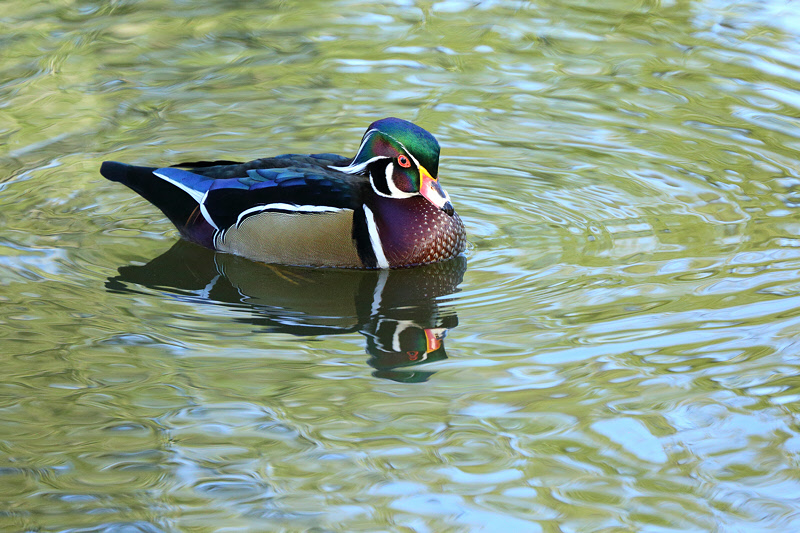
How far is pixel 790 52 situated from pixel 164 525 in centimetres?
736

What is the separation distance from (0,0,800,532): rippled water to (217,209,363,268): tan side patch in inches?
5.6

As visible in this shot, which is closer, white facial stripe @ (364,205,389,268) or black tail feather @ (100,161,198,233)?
white facial stripe @ (364,205,389,268)

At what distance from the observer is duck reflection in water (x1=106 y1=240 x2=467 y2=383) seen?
5543 millimetres

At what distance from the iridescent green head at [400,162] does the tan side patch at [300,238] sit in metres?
0.31

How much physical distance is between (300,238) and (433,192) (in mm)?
813

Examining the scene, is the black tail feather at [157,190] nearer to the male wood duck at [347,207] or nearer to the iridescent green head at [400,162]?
the male wood duck at [347,207]

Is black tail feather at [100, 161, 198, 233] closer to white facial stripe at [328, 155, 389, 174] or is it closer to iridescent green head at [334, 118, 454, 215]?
white facial stripe at [328, 155, 389, 174]

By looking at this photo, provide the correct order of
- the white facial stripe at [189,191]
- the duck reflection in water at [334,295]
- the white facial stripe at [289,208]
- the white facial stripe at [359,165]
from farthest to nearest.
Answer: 1. the white facial stripe at [189,191]
2. the white facial stripe at [359,165]
3. the white facial stripe at [289,208]
4. the duck reflection in water at [334,295]

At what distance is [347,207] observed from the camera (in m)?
6.41

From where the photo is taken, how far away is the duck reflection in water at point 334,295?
5.54 m

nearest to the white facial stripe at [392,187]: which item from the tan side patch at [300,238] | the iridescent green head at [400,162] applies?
the iridescent green head at [400,162]

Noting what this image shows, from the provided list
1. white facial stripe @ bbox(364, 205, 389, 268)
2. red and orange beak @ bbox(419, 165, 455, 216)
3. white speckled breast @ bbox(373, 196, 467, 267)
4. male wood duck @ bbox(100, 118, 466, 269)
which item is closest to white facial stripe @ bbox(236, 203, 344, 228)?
male wood duck @ bbox(100, 118, 466, 269)

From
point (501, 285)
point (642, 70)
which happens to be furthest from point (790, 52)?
point (501, 285)

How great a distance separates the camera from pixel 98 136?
835cm
